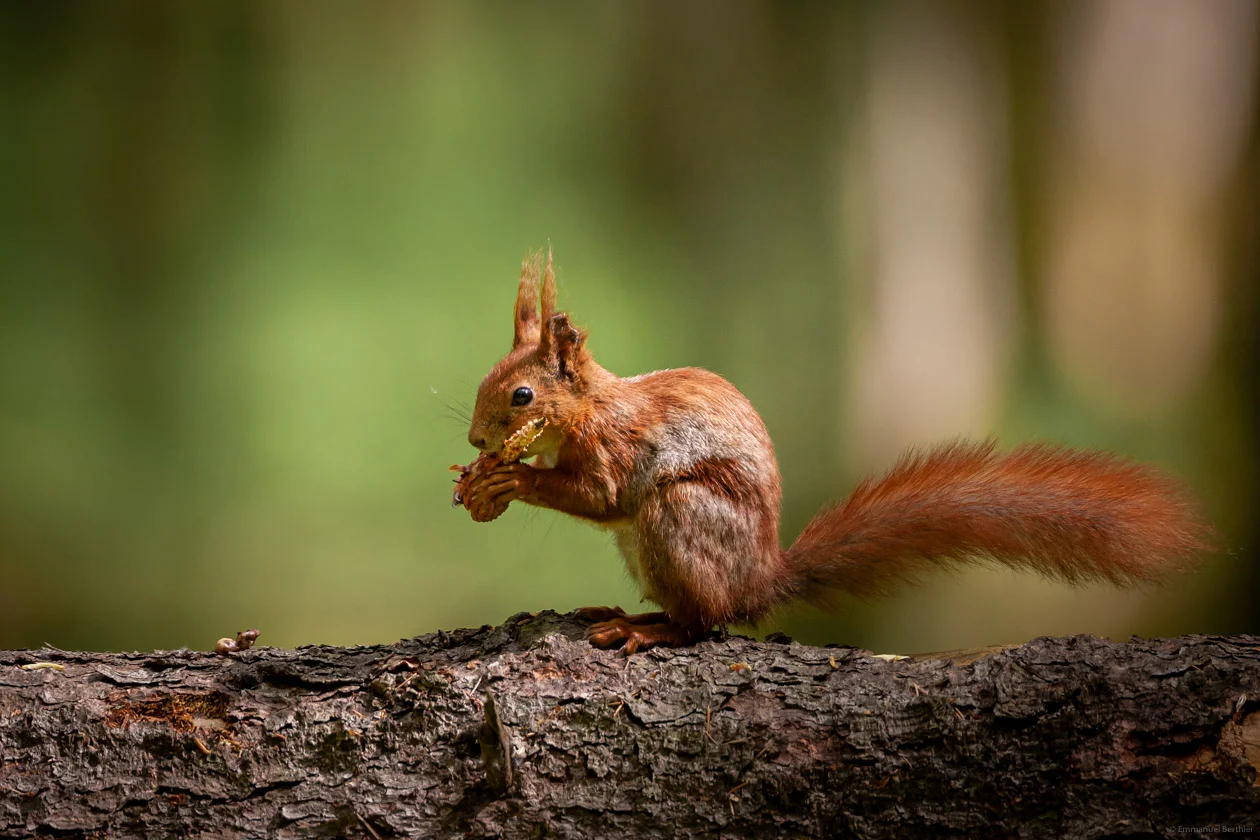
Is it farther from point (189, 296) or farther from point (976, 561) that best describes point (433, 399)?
point (976, 561)

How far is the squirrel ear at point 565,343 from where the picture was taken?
1.92 m

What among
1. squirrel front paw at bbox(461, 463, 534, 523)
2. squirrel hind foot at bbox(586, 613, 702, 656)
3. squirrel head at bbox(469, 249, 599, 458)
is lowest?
squirrel hind foot at bbox(586, 613, 702, 656)

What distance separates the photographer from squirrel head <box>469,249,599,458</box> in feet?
6.30

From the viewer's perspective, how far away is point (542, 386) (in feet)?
6.33

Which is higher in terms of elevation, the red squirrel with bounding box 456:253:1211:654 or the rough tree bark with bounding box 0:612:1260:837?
the red squirrel with bounding box 456:253:1211:654

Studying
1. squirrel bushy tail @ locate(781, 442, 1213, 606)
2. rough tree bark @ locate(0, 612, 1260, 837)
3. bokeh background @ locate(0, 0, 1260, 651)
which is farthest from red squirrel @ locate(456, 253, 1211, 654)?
bokeh background @ locate(0, 0, 1260, 651)

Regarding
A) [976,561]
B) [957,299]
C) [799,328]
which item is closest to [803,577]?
[976,561]

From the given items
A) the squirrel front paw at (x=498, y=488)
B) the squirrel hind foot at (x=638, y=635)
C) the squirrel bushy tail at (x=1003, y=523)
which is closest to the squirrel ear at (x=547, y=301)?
the squirrel front paw at (x=498, y=488)

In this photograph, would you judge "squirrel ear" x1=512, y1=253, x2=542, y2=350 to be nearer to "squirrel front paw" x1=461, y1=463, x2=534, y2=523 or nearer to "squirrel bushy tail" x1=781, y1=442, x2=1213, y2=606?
"squirrel front paw" x1=461, y1=463, x2=534, y2=523

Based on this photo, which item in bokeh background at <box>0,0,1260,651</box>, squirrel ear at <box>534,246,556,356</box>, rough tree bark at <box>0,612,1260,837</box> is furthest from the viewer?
bokeh background at <box>0,0,1260,651</box>

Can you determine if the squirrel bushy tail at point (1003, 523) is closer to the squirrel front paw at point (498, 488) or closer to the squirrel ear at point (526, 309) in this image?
the squirrel front paw at point (498, 488)

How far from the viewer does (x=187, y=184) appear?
2592 mm

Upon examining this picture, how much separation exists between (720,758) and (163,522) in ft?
6.07

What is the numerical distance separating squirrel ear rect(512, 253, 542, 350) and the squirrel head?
0.21 ft
